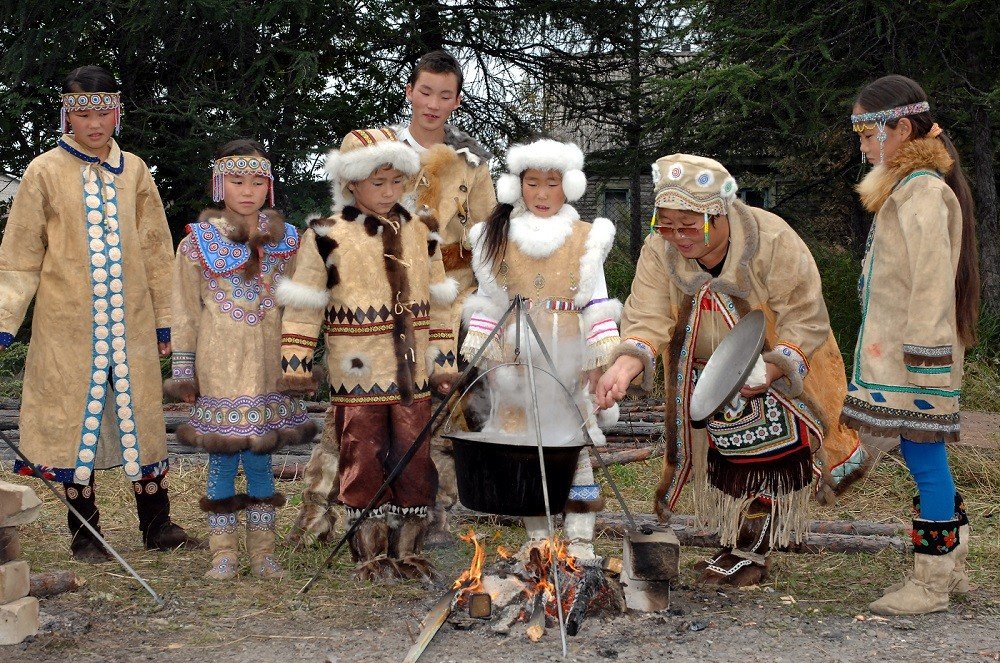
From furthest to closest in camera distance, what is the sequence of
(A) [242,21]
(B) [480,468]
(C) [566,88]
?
(C) [566,88], (A) [242,21], (B) [480,468]

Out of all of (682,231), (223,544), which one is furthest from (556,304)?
(223,544)

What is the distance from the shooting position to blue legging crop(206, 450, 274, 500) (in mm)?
4746

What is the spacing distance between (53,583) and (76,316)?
1.26 metres

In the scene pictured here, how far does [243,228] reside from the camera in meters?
4.76

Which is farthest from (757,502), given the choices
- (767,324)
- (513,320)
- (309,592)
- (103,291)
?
(103,291)

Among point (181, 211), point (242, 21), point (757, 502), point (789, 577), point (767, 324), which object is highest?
point (242, 21)

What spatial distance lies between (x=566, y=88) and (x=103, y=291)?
601 cm

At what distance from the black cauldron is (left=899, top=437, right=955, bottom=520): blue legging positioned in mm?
1388

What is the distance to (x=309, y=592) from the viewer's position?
455 centimetres

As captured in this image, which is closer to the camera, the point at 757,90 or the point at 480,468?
the point at 480,468

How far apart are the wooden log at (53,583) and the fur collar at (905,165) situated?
370 centimetres

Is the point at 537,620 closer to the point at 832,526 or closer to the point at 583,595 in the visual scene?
the point at 583,595

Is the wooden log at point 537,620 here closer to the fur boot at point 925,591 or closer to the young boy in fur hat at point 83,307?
the fur boot at point 925,591

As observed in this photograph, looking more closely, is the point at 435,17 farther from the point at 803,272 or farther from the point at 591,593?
the point at 591,593
